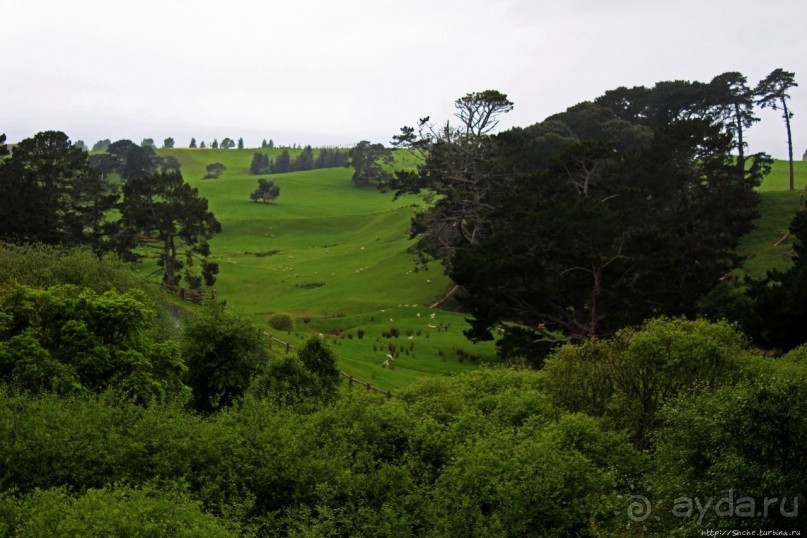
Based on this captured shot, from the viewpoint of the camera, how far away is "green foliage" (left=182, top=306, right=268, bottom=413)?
39219 millimetres

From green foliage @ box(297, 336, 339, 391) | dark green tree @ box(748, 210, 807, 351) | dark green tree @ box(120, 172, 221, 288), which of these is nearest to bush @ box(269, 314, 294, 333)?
dark green tree @ box(120, 172, 221, 288)

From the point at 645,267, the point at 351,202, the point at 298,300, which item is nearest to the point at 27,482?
the point at 645,267

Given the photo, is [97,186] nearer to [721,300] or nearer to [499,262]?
[499,262]

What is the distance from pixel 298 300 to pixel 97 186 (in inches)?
952

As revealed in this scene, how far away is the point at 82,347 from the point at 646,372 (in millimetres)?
23532

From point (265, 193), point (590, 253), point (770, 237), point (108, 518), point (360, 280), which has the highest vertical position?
point (770, 237)

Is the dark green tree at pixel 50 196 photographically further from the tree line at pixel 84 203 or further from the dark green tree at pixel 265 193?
the dark green tree at pixel 265 193

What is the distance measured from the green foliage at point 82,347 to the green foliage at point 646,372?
55.4ft

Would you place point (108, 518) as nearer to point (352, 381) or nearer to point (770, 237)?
point (352, 381)

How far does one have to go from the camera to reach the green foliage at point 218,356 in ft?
129

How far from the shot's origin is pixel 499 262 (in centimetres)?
5319

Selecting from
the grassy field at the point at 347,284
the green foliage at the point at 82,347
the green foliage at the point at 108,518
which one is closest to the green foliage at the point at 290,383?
the green foliage at the point at 82,347

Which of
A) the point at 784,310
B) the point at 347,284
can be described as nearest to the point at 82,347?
the point at 784,310

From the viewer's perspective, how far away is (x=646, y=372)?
102ft
